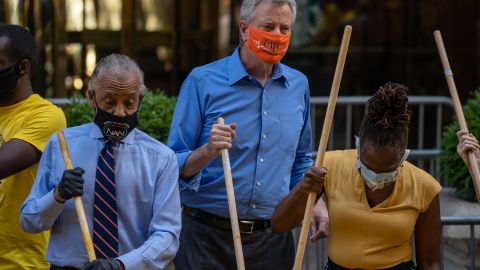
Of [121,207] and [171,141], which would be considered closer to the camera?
[121,207]

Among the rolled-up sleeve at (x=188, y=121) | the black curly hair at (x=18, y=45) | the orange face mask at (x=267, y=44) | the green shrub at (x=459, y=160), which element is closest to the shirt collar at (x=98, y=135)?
the rolled-up sleeve at (x=188, y=121)

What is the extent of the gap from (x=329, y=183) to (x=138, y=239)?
76cm

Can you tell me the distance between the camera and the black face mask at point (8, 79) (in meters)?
4.57

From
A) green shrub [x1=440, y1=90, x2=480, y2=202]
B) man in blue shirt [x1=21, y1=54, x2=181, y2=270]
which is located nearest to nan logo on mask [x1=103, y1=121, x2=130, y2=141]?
man in blue shirt [x1=21, y1=54, x2=181, y2=270]

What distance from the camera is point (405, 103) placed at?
158 inches

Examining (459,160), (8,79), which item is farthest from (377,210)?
(459,160)

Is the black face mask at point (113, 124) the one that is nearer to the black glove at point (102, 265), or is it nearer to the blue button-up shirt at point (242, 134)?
the black glove at point (102, 265)

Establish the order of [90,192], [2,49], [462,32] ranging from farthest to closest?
[462,32] < [2,49] < [90,192]

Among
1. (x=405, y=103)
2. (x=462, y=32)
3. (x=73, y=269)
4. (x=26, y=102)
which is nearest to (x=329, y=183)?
(x=405, y=103)

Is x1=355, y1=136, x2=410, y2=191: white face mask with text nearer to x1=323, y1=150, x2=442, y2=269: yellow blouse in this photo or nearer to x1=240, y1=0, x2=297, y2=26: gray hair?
x1=323, y1=150, x2=442, y2=269: yellow blouse

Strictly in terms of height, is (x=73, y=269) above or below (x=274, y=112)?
below

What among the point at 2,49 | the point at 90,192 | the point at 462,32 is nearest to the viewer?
the point at 90,192

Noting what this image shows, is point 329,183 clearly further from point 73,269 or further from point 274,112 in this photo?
point 73,269

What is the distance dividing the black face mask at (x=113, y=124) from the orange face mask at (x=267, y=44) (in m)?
0.85
